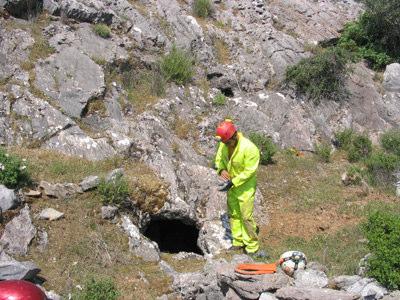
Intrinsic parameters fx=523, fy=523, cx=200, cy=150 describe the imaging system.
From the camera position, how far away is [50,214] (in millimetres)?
6992

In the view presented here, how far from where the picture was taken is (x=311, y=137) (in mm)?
12461

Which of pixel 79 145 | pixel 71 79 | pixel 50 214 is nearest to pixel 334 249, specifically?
pixel 50 214

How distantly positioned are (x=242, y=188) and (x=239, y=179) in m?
0.25

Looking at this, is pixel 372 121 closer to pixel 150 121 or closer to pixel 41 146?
pixel 150 121

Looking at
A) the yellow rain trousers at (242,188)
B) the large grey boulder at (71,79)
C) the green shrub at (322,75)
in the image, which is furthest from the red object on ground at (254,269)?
the green shrub at (322,75)

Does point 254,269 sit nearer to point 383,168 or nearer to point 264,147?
point 264,147

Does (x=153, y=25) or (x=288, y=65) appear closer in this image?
(x=153, y=25)

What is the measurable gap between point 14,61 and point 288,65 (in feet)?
23.3

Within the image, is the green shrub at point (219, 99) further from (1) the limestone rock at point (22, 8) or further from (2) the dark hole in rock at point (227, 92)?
(1) the limestone rock at point (22, 8)

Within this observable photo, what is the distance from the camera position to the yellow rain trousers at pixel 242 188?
24.8 feet

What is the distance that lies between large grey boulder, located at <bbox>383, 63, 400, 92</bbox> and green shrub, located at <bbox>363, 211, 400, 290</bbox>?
9752mm

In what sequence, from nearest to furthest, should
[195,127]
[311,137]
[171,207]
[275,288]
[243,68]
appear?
[275,288], [171,207], [195,127], [311,137], [243,68]

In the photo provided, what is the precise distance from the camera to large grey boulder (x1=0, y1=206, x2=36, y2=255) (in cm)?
645

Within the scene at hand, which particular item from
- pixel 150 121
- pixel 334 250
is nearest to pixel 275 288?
pixel 334 250
